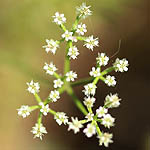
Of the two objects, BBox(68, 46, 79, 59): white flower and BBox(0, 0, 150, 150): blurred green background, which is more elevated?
BBox(0, 0, 150, 150): blurred green background

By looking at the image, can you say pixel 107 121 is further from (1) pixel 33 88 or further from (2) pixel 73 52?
(1) pixel 33 88

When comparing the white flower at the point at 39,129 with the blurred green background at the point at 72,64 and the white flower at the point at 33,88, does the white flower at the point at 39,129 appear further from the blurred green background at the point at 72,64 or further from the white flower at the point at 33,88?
the blurred green background at the point at 72,64

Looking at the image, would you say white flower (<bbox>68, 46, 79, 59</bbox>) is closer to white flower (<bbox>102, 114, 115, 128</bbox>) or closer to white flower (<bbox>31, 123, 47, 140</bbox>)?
white flower (<bbox>102, 114, 115, 128</bbox>)

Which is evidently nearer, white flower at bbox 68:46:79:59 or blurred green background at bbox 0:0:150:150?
white flower at bbox 68:46:79:59

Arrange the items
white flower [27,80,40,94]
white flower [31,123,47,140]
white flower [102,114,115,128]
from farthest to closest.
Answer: white flower [27,80,40,94], white flower [31,123,47,140], white flower [102,114,115,128]

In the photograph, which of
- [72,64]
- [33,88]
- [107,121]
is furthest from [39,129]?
[72,64]

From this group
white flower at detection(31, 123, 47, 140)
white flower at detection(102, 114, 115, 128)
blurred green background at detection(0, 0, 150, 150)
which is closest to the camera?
white flower at detection(102, 114, 115, 128)

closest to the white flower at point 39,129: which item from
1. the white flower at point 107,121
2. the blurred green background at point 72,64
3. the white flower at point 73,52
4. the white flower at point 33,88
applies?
the white flower at point 33,88

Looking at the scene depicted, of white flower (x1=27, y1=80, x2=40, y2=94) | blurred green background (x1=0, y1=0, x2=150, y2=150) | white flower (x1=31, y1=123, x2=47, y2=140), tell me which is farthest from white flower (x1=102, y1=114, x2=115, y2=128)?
blurred green background (x1=0, y1=0, x2=150, y2=150)
